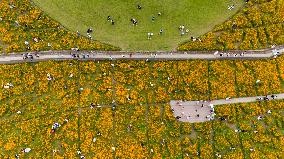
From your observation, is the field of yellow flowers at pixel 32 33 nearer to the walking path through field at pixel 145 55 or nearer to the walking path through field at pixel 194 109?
the walking path through field at pixel 145 55

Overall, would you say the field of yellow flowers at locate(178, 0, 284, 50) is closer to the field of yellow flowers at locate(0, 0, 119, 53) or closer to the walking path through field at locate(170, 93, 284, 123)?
the walking path through field at locate(170, 93, 284, 123)

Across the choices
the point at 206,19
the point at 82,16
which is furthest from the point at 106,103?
the point at 206,19

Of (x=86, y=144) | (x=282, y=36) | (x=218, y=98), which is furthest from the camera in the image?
(x=282, y=36)

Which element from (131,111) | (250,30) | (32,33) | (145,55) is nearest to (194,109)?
(131,111)

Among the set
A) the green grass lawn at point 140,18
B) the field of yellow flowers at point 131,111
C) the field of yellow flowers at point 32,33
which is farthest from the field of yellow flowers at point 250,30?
the field of yellow flowers at point 32,33

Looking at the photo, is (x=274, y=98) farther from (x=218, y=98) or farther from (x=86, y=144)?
(x=86, y=144)

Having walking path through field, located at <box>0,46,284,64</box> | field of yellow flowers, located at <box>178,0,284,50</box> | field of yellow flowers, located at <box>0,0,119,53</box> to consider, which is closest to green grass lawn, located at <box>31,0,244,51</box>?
walking path through field, located at <box>0,46,284,64</box>
